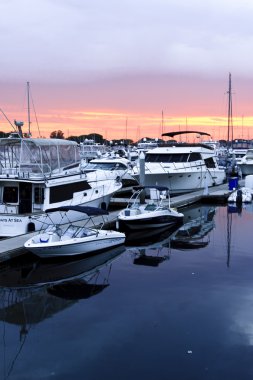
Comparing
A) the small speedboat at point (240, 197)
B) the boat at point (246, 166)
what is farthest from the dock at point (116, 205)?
the boat at point (246, 166)

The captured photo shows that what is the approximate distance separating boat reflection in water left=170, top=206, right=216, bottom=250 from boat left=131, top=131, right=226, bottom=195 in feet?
16.5

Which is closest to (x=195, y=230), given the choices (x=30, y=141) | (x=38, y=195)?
(x=38, y=195)

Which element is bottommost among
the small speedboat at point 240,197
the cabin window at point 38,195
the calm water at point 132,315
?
the calm water at point 132,315

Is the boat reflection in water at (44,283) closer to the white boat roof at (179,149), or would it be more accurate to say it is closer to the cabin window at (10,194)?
the cabin window at (10,194)

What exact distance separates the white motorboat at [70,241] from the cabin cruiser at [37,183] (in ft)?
5.24

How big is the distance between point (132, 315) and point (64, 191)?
937cm

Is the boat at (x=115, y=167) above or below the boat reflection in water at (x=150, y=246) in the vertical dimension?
above

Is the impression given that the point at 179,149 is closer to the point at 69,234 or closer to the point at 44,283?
the point at 69,234

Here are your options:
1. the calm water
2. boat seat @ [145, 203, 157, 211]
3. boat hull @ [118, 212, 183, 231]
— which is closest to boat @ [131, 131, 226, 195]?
boat seat @ [145, 203, 157, 211]

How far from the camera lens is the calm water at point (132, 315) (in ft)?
27.5

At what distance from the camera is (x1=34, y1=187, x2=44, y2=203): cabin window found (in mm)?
18516

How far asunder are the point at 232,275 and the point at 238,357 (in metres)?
5.67

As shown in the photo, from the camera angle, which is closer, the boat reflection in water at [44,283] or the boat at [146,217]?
the boat reflection in water at [44,283]

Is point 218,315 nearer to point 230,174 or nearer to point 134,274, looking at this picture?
point 134,274
